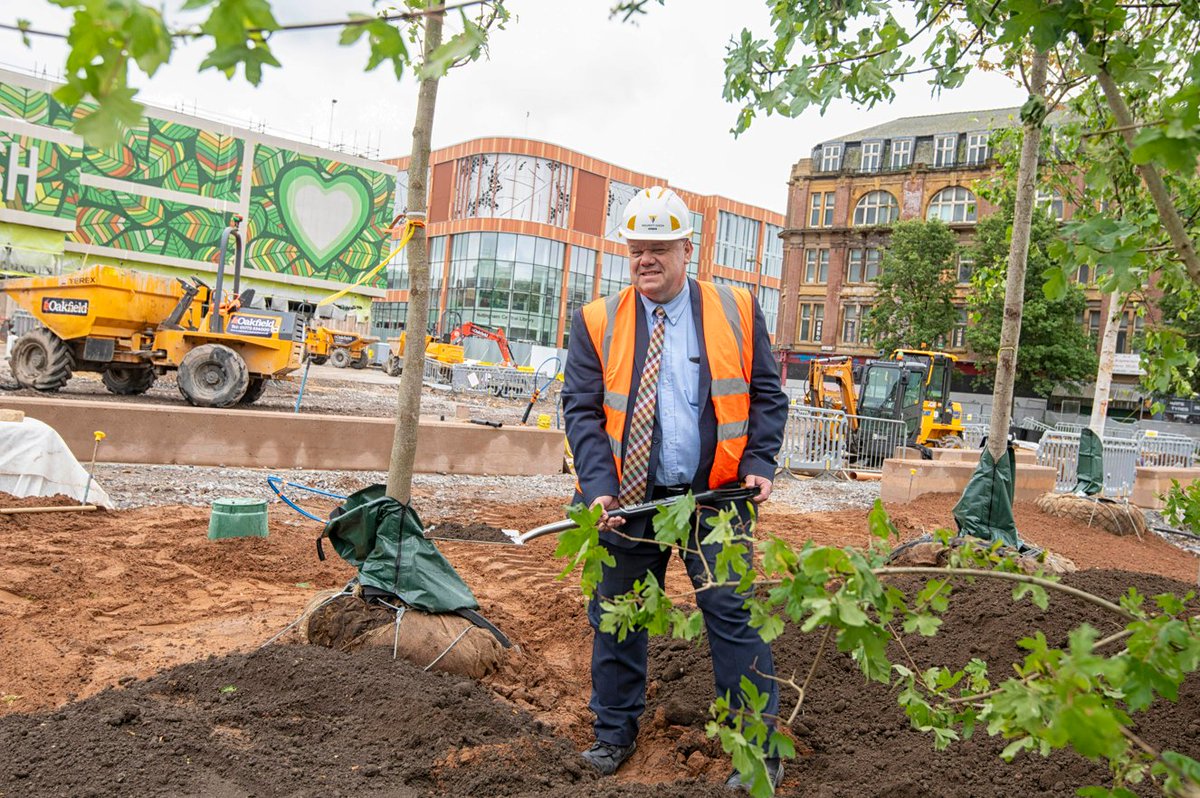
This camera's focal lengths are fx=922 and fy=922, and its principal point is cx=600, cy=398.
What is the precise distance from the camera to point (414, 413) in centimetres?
429

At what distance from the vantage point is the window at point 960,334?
44.6 meters

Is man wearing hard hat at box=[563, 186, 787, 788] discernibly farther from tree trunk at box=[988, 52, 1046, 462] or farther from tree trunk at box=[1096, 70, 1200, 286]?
tree trunk at box=[988, 52, 1046, 462]

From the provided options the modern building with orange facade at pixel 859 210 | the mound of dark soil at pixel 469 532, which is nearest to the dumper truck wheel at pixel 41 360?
the mound of dark soil at pixel 469 532

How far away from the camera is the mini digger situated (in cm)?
1479

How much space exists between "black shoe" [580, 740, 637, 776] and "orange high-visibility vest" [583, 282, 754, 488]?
3.34ft

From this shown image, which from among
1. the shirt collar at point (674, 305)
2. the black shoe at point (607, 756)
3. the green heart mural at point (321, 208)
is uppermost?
the green heart mural at point (321, 208)

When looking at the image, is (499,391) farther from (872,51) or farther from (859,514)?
(872,51)

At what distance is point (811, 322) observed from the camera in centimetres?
5075

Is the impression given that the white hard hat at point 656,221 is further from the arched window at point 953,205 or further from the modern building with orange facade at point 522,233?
the modern building with orange facade at point 522,233

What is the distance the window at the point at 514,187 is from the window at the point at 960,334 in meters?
23.7

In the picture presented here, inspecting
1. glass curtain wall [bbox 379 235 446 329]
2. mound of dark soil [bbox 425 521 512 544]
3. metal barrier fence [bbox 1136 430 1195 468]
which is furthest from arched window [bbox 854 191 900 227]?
mound of dark soil [bbox 425 521 512 544]

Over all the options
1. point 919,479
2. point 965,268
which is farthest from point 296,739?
point 965,268

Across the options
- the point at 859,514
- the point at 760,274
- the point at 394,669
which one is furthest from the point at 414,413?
the point at 760,274

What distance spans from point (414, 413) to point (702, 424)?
63.2 inches
